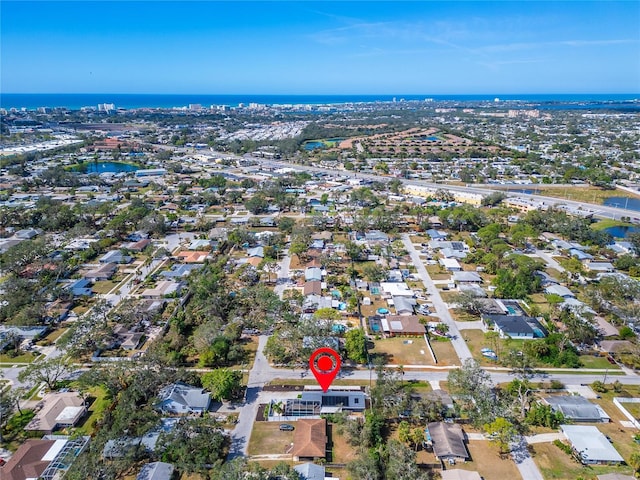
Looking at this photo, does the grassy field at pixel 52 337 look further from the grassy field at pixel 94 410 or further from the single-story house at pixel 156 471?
the single-story house at pixel 156 471

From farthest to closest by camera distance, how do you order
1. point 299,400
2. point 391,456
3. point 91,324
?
point 91,324, point 299,400, point 391,456

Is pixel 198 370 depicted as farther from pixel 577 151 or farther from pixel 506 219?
pixel 577 151

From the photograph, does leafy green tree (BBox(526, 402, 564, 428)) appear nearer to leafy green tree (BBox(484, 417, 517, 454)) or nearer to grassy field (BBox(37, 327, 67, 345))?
leafy green tree (BBox(484, 417, 517, 454))

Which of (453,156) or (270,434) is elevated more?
(453,156)

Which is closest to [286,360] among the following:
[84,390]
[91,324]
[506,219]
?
[84,390]

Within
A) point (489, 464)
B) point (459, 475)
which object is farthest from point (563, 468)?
point (459, 475)
